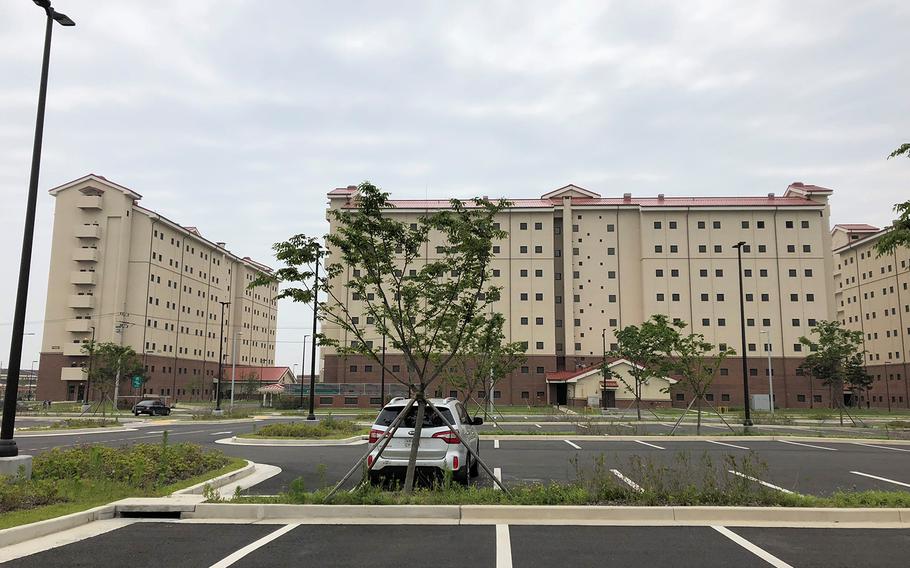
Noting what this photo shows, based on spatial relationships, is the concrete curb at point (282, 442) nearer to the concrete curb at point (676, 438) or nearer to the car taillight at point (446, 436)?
the concrete curb at point (676, 438)

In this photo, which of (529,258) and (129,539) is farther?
(529,258)

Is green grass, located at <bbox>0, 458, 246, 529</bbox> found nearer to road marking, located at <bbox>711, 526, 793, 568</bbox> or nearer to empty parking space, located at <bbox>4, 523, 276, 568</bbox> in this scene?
empty parking space, located at <bbox>4, 523, 276, 568</bbox>

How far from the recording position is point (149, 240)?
80062 millimetres

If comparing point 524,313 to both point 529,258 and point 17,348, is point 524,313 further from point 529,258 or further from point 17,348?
point 17,348

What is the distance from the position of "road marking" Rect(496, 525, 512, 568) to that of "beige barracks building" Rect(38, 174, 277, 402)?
242 feet

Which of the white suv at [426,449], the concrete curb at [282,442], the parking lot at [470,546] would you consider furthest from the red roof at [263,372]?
the parking lot at [470,546]

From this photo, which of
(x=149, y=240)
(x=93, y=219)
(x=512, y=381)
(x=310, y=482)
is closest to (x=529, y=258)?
(x=512, y=381)

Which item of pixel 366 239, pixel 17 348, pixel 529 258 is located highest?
pixel 529 258

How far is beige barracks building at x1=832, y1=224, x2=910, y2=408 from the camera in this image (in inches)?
3275

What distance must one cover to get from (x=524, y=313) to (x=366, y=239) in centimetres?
6582

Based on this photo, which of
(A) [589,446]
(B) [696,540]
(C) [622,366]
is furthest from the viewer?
(C) [622,366]

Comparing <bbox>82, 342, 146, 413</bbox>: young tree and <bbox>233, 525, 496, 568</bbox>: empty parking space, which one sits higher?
<bbox>82, 342, 146, 413</bbox>: young tree

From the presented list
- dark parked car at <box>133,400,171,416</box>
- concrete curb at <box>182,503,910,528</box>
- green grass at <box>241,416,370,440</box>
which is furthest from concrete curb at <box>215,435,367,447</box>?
dark parked car at <box>133,400,171,416</box>

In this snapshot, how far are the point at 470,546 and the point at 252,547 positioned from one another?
2578 millimetres
